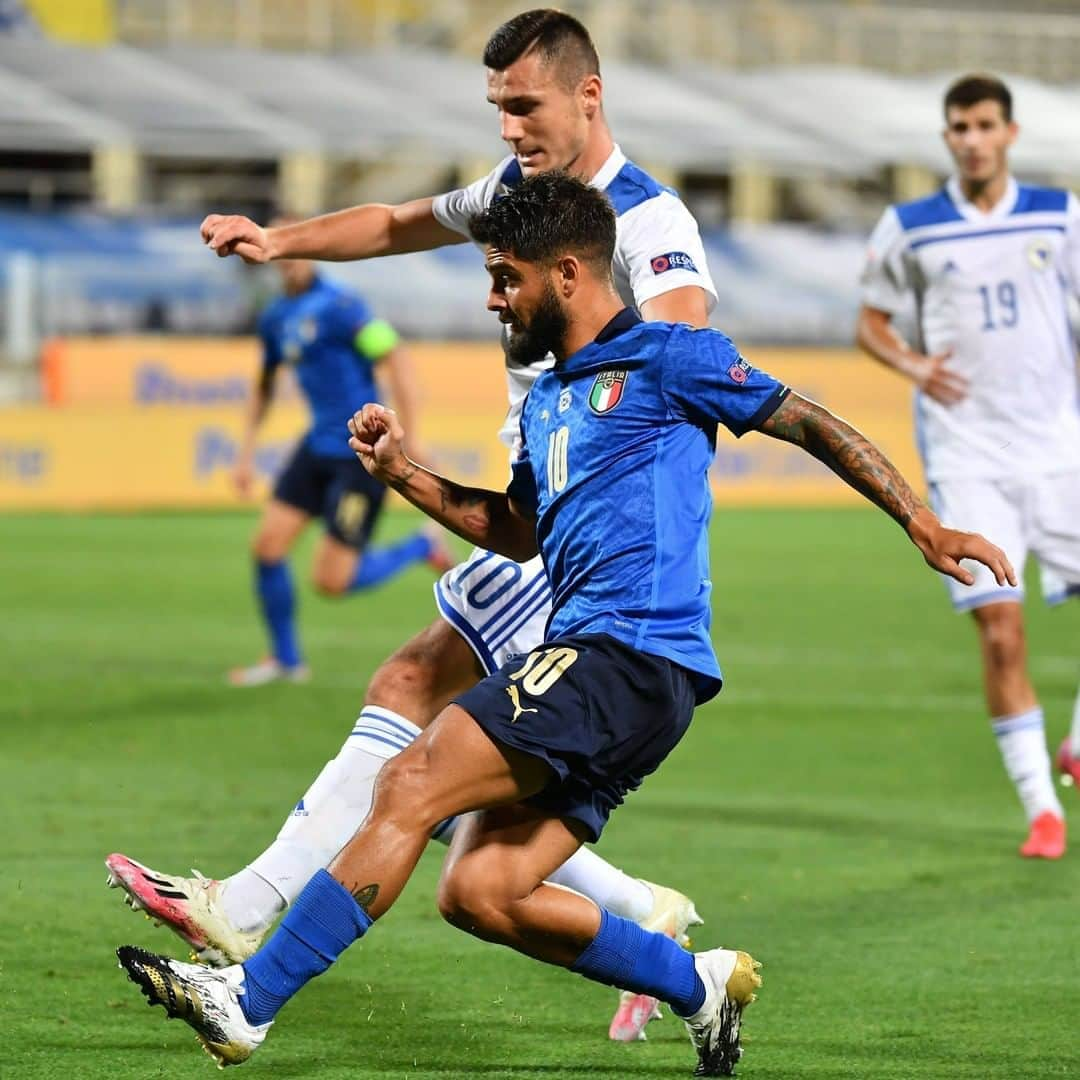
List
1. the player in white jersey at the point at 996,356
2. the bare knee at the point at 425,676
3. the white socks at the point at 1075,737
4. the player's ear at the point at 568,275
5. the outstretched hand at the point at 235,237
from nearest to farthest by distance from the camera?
the player's ear at the point at 568,275 → the bare knee at the point at 425,676 → the outstretched hand at the point at 235,237 → the player in white jersey at the point at 996,356 → the white socks at the point at 1075,737

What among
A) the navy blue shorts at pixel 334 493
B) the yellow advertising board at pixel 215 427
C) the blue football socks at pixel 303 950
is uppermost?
the blue football socks at pixel 303 950

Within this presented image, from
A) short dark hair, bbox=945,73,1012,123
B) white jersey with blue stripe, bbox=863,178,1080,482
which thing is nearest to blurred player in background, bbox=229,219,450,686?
white jersey with blue stripe, bbox=863,178,1080,482

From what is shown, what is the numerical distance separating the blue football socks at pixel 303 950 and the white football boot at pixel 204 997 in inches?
1.0

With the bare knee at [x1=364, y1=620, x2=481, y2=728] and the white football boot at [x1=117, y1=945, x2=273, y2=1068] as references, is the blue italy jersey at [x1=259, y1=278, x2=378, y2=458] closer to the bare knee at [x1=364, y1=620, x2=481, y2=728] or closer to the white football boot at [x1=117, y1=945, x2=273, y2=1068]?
the bare knee at [x1=364, y1=620, x2=481, y2=728]

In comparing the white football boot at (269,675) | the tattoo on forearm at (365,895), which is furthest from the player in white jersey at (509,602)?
the white football boot at (269,675)

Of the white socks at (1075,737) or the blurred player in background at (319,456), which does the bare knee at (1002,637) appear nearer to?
the white socks at (1075,737)

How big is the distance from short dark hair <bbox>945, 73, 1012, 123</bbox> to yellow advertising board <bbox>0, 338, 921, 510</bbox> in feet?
49.3

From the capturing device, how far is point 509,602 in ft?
18.4

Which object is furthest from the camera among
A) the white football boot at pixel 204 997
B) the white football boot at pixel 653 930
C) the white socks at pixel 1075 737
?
the white socks at pixel 1075 737

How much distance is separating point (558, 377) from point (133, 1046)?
1.80 m

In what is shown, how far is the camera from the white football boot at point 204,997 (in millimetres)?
4387

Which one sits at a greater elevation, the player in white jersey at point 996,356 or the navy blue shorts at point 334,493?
the player in white jersey at point 996,356

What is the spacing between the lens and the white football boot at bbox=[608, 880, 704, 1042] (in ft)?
17.4

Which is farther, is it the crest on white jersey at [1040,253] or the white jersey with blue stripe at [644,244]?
the crest on white jersey at [1040,253]
